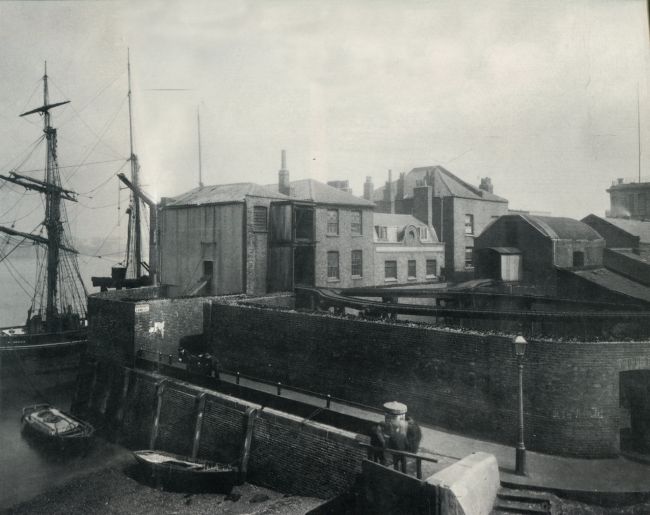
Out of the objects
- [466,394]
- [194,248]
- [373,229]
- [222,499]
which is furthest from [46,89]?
[466,394]

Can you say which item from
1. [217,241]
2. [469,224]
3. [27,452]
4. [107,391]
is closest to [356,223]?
[217,241]

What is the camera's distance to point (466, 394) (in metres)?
12.9

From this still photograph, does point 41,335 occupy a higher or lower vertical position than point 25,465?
higher

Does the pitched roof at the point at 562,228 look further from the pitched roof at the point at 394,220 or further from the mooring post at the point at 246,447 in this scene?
the mooring post at the point at 246,447

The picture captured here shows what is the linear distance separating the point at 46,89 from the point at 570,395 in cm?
3648

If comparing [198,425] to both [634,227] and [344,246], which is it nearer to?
[344,246]

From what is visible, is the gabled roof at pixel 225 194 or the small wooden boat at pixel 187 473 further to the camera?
the gabled roof at pixel 225 194

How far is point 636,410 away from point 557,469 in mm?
3233

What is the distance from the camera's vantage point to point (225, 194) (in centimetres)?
2903

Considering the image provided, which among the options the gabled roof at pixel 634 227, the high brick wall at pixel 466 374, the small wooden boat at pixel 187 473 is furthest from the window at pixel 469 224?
the small wooden boat at pixel 187 473

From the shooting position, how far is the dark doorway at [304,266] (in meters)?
28.9

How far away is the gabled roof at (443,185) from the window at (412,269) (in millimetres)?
8137

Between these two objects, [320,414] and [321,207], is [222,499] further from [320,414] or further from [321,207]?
[321,207]

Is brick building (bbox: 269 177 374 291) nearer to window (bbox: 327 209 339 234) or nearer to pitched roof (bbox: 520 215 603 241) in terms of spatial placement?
window (bbox: 327 209 339 234)
